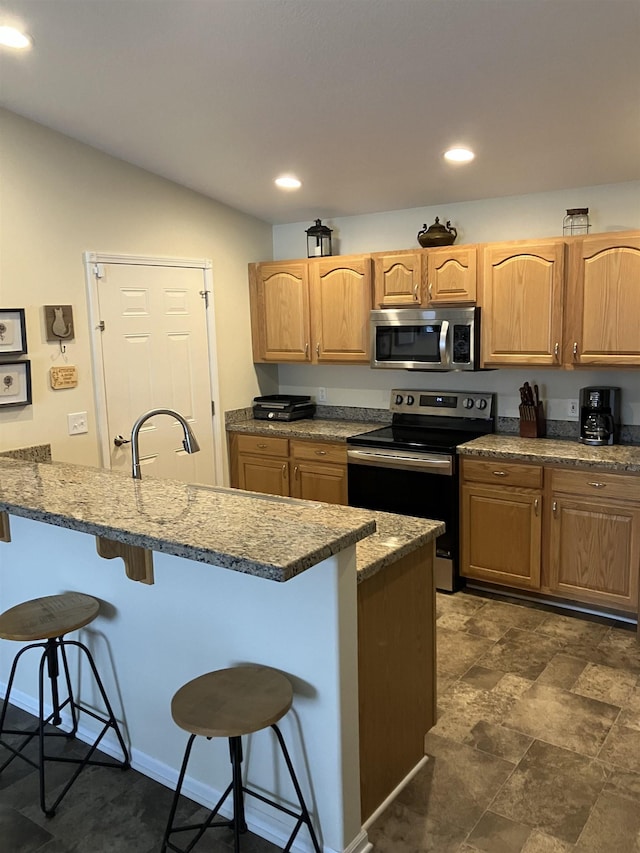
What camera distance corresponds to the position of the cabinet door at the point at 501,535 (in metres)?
3.71

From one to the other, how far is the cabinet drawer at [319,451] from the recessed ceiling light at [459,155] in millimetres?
1779

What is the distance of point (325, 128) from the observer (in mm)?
3258

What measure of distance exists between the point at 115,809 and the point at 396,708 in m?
1.01

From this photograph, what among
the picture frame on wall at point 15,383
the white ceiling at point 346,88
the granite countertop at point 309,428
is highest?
the white ceiling at point 346,88

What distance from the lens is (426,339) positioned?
4145 mm

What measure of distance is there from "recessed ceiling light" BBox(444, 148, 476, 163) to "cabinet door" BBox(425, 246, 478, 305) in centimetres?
54

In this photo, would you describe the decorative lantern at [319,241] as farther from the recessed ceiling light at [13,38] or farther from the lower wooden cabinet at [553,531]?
the recessed ceiling light at [13,38]

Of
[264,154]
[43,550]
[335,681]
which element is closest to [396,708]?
[335,681]

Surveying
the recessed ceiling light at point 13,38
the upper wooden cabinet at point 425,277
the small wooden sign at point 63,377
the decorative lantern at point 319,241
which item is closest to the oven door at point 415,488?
the upper wooden cabinet at point 425,277

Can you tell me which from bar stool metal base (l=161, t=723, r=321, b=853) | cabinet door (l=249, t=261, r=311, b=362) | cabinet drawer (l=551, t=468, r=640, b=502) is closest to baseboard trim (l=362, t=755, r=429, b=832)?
bar stool metal base (l=161, t=723, r=321, b=853)

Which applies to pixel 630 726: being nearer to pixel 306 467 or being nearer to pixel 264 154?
pixel 306 467

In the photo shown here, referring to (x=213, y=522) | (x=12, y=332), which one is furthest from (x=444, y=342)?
(x=213, y=522)

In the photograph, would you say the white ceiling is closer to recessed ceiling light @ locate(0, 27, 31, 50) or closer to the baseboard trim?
recessed ceiling light @ locate(0, 27, 31, 50)

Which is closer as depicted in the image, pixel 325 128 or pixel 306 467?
pixel 325 128
